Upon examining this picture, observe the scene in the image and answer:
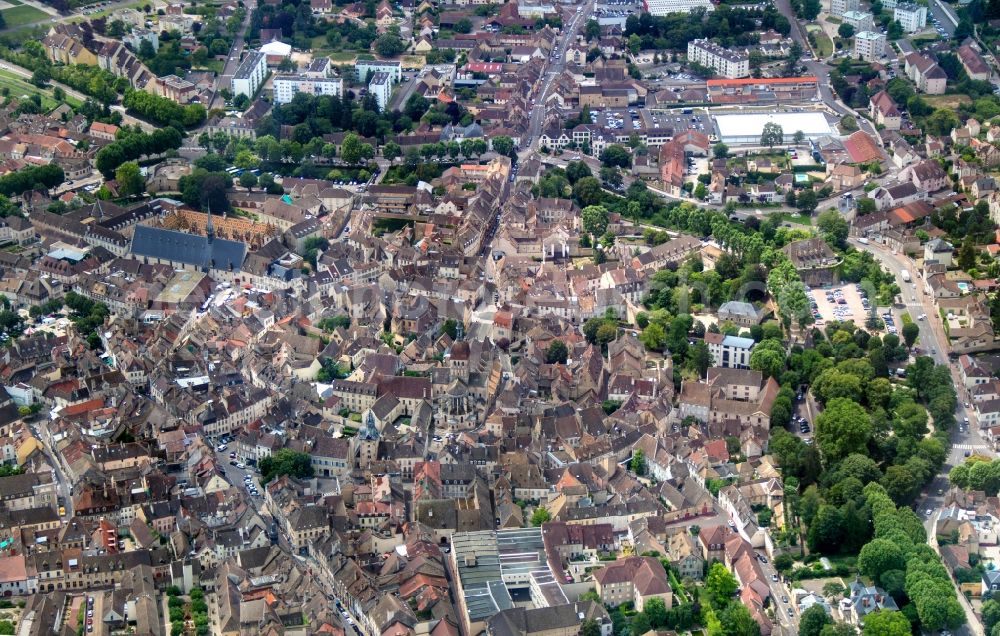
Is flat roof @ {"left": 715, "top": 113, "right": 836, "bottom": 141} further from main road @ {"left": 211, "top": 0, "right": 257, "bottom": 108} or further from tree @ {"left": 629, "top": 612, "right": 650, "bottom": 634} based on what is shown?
tree @ {"left": 629, "top": 612, "right": 650, "bottom": 634}

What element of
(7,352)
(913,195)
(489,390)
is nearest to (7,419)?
(7,352)

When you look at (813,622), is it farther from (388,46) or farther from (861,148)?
(388,46)

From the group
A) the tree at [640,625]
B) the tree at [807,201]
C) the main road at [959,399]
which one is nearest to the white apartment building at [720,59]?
the tree at [807,201]

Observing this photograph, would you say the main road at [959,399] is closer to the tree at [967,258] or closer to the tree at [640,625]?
the tree at [967,258]

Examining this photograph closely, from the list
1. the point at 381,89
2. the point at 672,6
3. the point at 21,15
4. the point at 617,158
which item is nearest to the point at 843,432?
the point at 617,158

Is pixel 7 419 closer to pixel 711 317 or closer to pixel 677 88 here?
pixel 711 317
